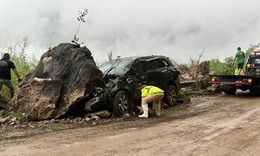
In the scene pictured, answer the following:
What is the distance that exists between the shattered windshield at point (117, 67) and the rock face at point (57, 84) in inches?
31.0

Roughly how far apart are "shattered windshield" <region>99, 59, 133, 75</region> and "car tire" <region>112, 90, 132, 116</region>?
79 centimetres

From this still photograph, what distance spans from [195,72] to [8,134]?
14.1 m

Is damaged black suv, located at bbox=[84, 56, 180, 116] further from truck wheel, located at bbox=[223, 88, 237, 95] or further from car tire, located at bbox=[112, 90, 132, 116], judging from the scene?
truck wheel, located at bbox=[223, 88, 237, 95]

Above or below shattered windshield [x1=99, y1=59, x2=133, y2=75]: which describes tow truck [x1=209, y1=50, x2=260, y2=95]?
below

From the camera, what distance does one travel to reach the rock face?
9555mm

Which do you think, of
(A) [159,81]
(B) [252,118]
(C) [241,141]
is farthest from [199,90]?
(C) [241,141]

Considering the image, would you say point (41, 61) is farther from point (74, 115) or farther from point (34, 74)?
point (74, 115)

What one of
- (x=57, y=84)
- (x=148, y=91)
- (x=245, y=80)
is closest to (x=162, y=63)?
(x=148, y=91)

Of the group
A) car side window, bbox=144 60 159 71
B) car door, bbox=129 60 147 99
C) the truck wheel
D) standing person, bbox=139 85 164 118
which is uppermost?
car side window, bbox=144 60 159 71

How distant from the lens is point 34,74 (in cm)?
1042

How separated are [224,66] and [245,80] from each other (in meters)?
7.88

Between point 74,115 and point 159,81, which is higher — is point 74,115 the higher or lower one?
the lower one

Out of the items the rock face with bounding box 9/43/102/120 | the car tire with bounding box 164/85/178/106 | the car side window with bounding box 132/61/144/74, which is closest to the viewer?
the rock face with bounding box 9/43/102/120

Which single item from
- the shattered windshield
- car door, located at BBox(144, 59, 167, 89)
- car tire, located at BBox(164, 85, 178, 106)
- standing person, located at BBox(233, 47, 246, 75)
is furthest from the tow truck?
the shattered windshield
